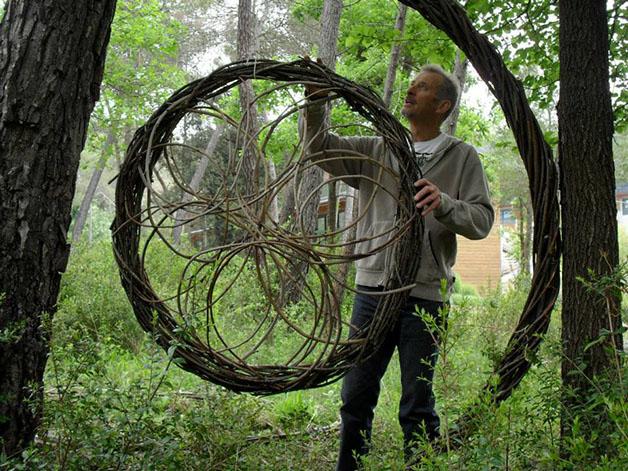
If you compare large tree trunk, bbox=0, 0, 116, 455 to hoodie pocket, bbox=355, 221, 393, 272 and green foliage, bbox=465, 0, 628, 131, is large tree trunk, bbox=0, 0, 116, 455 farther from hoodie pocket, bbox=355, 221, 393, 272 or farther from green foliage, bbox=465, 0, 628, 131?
green foliage, bbox=465, 0, 628, 131

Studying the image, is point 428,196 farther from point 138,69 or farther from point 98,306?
point 138,69

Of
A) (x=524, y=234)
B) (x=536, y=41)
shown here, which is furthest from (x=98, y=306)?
(x=524, y=234)

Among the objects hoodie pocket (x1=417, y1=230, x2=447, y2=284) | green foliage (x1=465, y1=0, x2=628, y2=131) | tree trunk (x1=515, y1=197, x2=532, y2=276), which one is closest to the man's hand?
hoodie pocket (x1=417, y1=230, x2=447, y2=284)

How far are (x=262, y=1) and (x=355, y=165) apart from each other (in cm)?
964

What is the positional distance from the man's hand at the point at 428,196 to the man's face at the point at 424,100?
0.40 metres

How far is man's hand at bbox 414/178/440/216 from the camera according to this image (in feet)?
6.32

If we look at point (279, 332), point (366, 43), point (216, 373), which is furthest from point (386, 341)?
point (279, 332)

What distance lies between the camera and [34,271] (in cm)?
193

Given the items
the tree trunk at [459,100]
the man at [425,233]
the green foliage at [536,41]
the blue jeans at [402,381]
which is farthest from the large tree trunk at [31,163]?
the tree trunk at [459,100]

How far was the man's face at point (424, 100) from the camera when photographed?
225 cm

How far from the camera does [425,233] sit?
219 cm

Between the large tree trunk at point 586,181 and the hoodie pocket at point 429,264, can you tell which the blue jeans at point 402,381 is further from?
the large tree trunk at point 586,181

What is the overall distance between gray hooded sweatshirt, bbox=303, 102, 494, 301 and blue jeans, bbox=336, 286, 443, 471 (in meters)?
Result: 0.08

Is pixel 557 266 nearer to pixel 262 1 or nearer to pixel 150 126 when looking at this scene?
pixel 150 126
